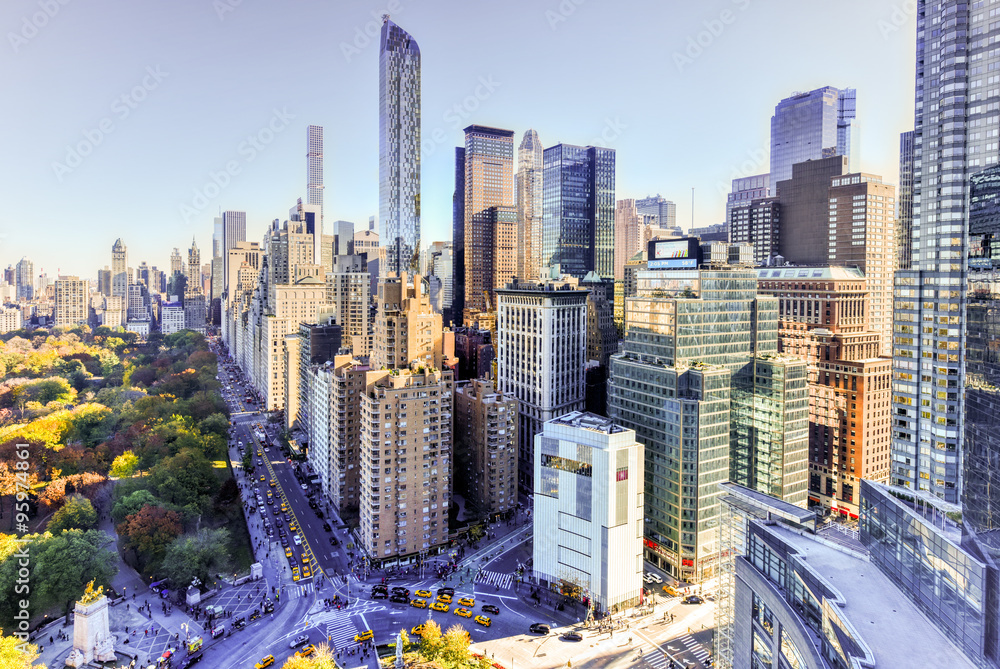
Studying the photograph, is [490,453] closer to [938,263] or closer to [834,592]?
[834,592]

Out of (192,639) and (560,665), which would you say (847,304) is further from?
(192,639)

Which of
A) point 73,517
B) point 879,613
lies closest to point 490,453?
point 73,517

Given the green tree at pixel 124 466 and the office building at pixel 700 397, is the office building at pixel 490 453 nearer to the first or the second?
the office building at pixel 700 397

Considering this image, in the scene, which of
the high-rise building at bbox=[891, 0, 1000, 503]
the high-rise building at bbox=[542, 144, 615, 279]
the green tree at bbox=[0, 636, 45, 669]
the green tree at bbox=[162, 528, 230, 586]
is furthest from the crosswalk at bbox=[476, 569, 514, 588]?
the high-rise building at bbox=[542, 144, 615, 279]

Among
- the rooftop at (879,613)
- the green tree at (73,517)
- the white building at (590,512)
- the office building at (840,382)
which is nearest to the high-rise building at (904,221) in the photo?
the office building at (840,382)

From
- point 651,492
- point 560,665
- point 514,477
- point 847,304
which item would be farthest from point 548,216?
point 560,665

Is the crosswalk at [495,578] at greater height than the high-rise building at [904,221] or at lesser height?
lesser
